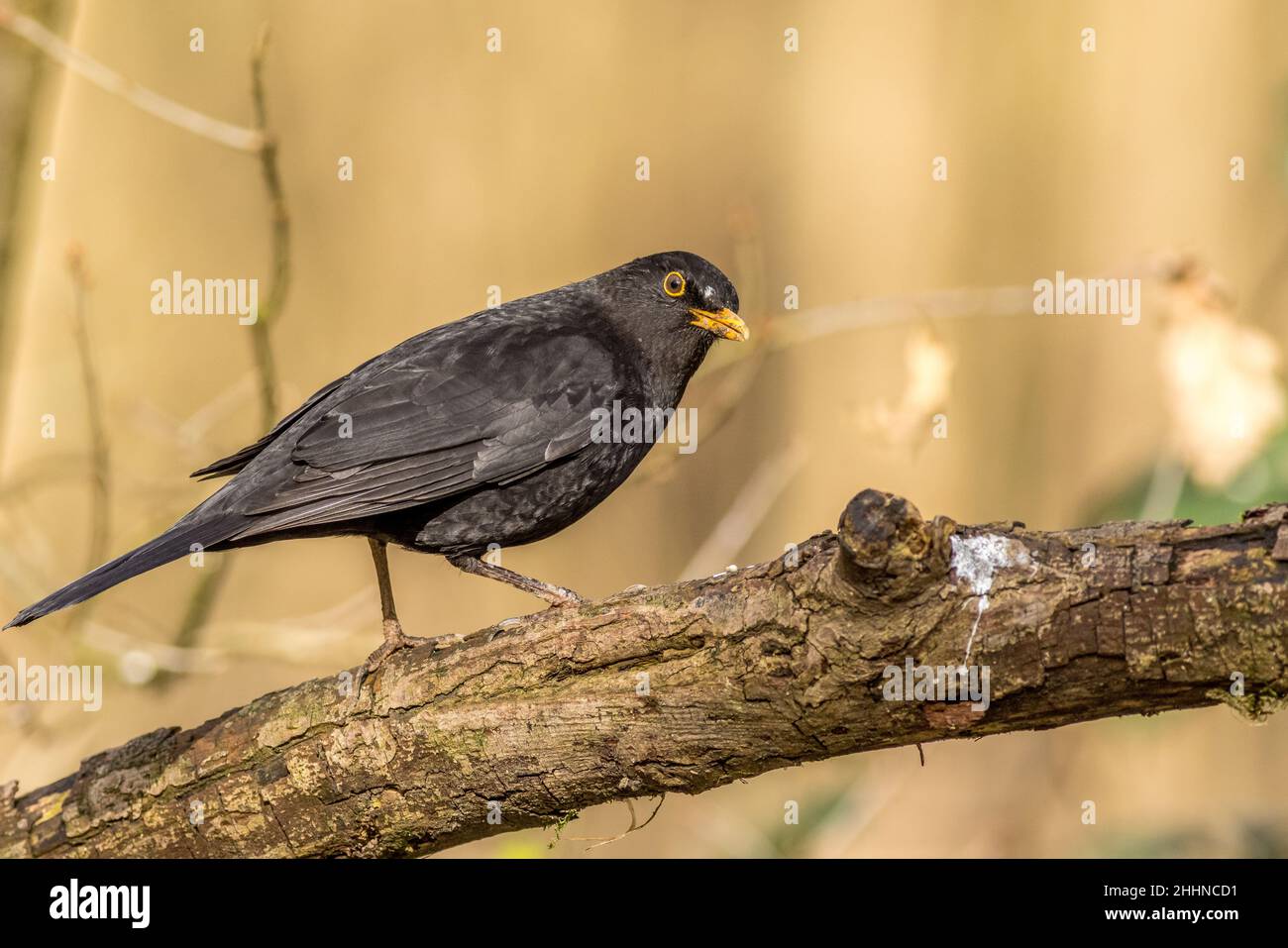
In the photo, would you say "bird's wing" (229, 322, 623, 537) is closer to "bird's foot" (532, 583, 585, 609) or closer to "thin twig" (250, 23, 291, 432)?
"thin twig" (250, 23, 291, 432)

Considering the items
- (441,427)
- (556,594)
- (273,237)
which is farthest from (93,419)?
(556,594)

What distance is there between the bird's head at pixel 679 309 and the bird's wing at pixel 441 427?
307 millimetres

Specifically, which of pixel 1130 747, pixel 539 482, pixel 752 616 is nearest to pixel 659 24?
pixel 539 482

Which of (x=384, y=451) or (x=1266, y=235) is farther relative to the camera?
(x=1266, y=235)

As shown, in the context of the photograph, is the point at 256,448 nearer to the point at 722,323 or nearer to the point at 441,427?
the point at 441,427

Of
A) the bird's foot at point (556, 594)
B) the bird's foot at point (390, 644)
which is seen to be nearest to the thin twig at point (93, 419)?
the bird's foot at point (390, 644)

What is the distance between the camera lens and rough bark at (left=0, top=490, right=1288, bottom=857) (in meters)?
2.36

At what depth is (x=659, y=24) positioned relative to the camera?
22.5 ft

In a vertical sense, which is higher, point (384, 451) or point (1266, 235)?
point (1266, 235)

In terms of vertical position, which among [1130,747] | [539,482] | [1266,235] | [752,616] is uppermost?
[1266,235]

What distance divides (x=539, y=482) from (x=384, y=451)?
0.50 m

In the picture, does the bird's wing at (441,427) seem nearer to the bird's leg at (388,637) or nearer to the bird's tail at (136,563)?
the bird's tail at (136,563)

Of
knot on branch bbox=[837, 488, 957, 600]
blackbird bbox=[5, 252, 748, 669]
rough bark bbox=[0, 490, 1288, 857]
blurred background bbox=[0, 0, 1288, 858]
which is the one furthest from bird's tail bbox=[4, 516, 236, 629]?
blurred background bbox=[0, 0, 1288, 858]
